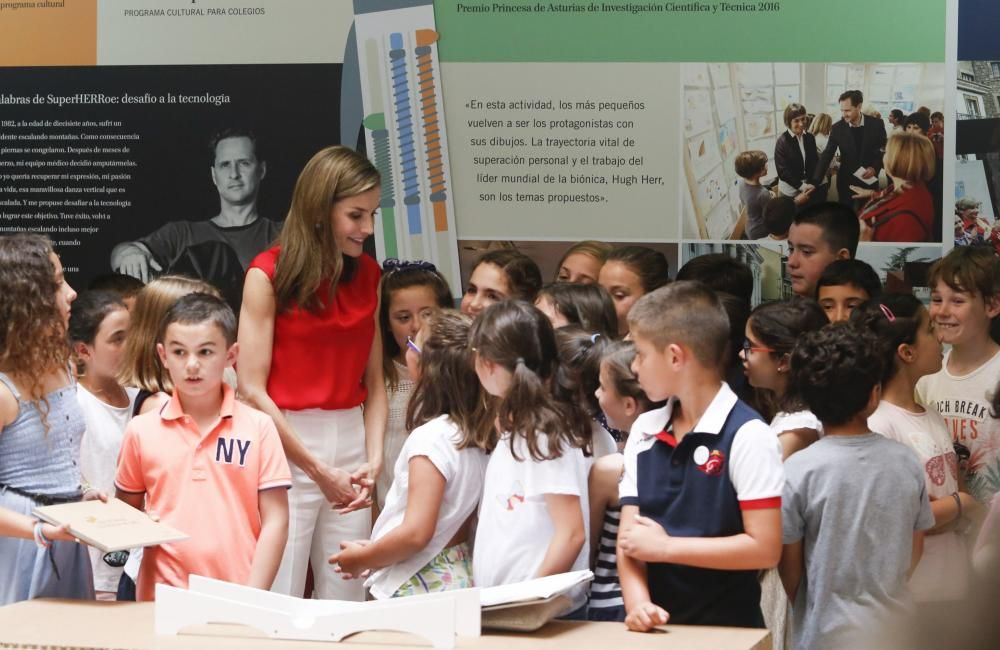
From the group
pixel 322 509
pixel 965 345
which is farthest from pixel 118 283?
pixel 965 345

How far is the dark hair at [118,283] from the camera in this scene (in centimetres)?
484

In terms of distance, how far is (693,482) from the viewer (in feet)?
8.50

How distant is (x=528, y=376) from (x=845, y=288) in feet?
5.67

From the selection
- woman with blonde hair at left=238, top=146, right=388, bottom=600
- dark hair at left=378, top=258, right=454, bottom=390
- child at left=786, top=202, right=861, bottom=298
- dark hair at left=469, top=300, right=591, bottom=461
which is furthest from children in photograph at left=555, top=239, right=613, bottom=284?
dark hair at left=469, top=300, right=591, bottom=461

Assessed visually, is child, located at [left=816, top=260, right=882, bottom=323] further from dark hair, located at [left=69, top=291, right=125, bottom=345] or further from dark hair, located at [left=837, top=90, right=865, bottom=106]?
dark hair, located at [left=69, top=291, right=125, bottom=345]

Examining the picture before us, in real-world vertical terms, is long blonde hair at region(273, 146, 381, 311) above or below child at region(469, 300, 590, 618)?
above

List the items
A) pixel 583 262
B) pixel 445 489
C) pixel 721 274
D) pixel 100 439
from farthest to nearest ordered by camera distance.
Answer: pixel 583 262 → pixel 721 274 → pixel 100 439 → pixel 445 489

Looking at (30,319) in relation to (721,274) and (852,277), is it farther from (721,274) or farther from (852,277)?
(852,277)

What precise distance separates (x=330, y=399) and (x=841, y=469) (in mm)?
1606

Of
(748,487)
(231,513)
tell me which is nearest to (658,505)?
(748,487)

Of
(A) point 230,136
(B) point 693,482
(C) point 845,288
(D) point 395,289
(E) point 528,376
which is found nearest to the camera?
(B) point 693,482

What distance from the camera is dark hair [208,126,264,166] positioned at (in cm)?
540

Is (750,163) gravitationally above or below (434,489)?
above

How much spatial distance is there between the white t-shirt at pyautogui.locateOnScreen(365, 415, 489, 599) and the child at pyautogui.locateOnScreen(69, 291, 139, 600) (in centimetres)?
116
